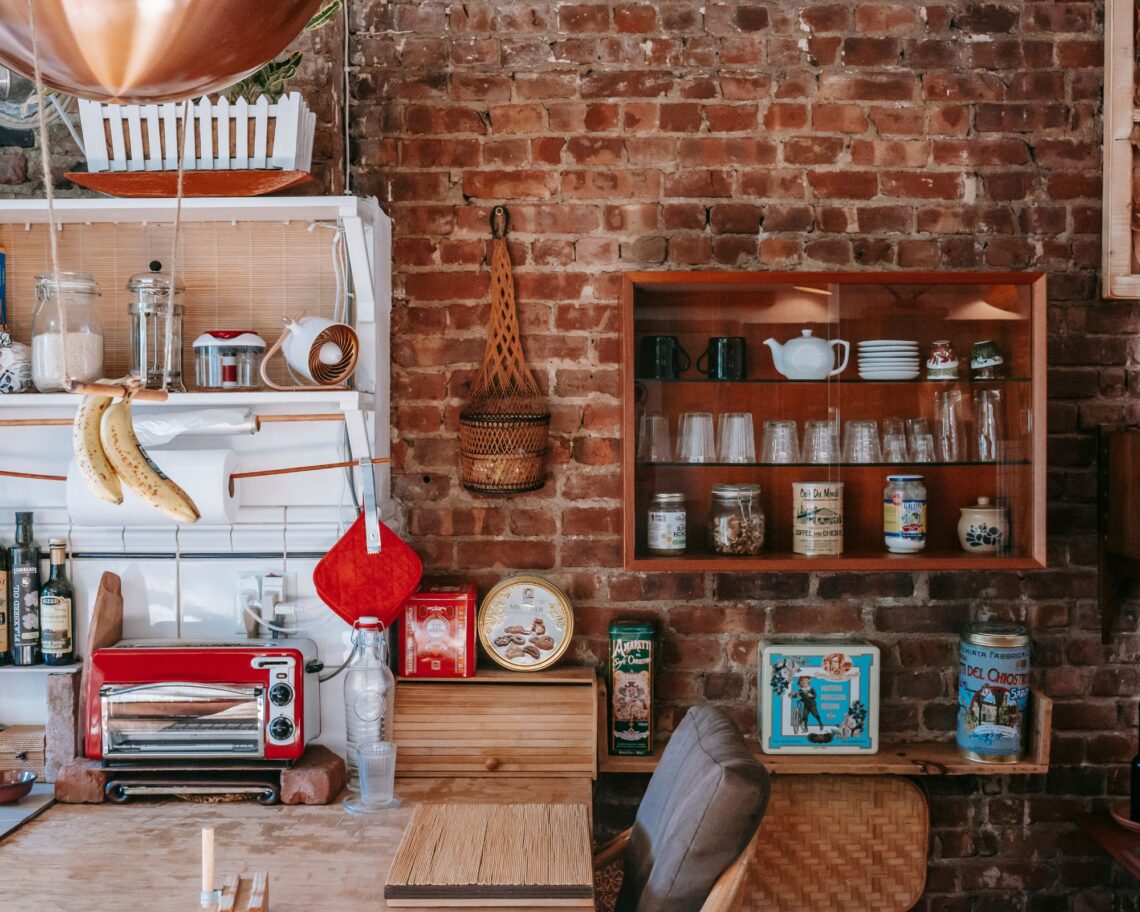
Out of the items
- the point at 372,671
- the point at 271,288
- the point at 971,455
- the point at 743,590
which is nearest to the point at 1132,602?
the point at 971,455

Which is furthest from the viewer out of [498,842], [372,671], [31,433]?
[31,433]

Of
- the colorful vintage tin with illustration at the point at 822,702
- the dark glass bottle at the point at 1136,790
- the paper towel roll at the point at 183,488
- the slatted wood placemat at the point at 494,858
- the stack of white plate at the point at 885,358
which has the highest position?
the stack of white plate at the point at 885,358

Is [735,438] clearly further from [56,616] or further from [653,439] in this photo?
[56,616]

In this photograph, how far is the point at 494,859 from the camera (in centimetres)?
165

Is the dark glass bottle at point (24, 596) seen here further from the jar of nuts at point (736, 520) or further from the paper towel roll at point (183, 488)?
the jar of nuts at point (736, 520)

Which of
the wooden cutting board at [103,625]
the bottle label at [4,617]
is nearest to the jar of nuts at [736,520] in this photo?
the wooden cutting board at [103,625]

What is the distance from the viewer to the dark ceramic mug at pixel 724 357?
228 centimetres

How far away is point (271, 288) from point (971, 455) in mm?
1772

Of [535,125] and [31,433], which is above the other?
[535,125]

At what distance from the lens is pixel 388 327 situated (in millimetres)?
2434

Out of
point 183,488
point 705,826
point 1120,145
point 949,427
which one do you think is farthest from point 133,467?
point 1120,145

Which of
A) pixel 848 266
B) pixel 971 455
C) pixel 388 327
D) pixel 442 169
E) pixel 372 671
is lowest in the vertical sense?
pixel 372 671

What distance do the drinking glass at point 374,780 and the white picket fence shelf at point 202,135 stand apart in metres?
1.32

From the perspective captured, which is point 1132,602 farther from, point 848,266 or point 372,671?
point 372,671
